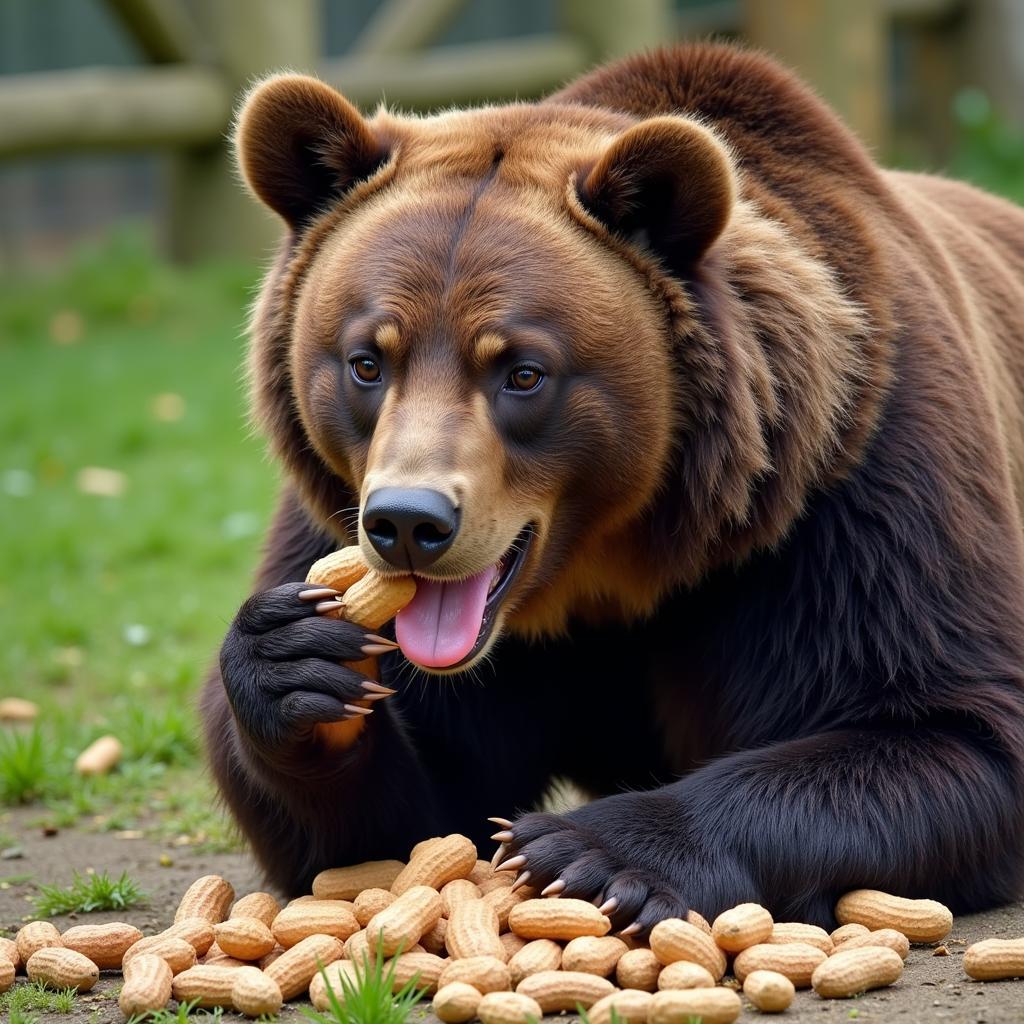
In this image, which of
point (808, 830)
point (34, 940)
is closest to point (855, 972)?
point (808, 830)

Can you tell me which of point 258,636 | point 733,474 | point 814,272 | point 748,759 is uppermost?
point 814,272

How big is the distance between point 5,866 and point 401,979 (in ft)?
6.64

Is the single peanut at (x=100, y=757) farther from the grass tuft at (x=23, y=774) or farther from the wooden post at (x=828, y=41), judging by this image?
the wooden post at (x=828, y=41)

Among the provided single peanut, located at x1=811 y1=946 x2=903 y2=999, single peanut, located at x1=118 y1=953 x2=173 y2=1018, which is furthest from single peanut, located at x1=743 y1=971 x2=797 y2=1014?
single peanut, located at x1=118 y1=953 x2=173 y2=1018

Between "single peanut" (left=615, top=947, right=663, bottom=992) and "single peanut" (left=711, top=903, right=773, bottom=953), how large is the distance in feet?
0.51

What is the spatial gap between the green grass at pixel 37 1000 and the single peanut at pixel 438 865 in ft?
2.64

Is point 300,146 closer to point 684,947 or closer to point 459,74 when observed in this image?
point 684,947

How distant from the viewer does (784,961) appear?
12.1ft

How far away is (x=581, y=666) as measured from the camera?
491 cm

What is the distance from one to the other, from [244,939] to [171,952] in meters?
0.17

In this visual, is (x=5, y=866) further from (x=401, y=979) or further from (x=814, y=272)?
(x=814, y=272)

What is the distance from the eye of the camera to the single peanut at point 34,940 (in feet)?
13.6

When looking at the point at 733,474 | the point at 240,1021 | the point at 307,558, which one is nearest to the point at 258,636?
the point at 307,558

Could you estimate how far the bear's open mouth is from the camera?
3.96m
